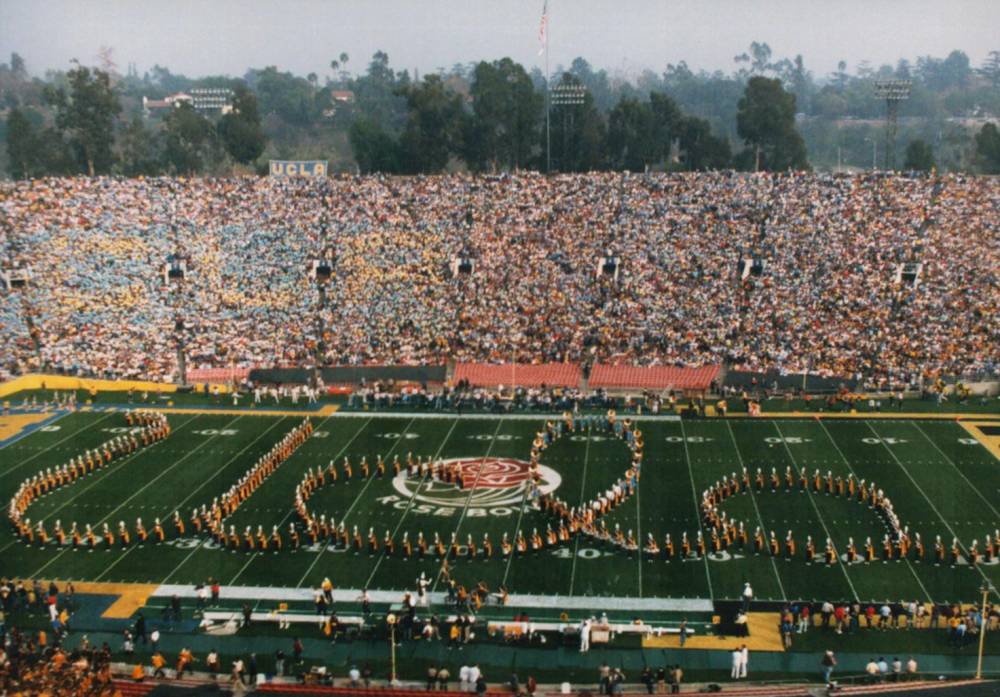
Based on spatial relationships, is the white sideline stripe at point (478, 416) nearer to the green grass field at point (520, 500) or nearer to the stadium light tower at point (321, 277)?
the green grass field at point (520, 500)

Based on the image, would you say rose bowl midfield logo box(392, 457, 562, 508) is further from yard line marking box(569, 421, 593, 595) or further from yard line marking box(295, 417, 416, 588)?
yard line marking box(295, 417, 416, 588)

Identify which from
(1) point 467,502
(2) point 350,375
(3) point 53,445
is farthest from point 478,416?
Result: (3) point 53,445

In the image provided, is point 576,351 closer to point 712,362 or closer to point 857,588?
point 712,362

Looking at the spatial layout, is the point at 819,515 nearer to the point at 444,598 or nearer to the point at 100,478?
the point at 444,598

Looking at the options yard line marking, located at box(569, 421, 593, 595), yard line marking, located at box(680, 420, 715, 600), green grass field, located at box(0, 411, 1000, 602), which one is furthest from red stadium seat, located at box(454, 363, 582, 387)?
yard line marking, located at box(680, 420, 715, 600)

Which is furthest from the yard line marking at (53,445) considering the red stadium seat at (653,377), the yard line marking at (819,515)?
the yard line marking at (819,515)
